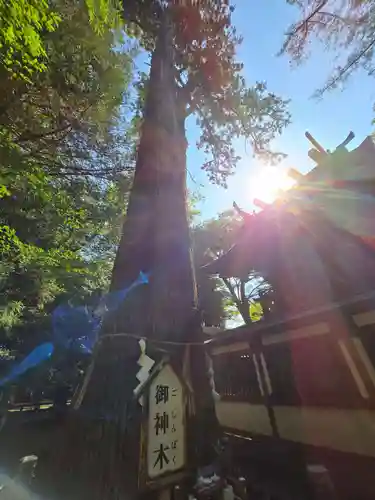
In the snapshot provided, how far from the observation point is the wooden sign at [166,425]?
1.84 meters

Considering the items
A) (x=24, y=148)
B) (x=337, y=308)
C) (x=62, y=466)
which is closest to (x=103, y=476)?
(x=62, y=466)

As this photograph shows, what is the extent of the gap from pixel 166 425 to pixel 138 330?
82 centimetres

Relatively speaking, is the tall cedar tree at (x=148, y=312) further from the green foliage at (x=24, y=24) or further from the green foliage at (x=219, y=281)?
the green foliage at (x=219, y=281)

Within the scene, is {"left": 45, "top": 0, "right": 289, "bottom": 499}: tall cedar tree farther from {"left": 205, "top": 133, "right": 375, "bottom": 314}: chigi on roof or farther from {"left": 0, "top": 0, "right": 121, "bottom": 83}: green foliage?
{"left": 205, "top": 133, "right": 375, "bottom": 314}: chigi on roof

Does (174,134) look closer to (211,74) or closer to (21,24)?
(21,24)

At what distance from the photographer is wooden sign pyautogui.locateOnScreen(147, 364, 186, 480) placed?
184cm

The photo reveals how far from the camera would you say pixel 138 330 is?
2475 mm

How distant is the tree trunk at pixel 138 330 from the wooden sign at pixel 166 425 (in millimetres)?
113

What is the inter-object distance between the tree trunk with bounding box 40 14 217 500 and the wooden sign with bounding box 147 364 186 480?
113 mm

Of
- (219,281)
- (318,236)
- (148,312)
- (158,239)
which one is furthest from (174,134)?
(219,281)

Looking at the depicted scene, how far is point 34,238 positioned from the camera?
8023 millimetres

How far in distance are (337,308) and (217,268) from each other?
4.18 meters

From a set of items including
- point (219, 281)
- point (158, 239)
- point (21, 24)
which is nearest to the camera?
point (21, 24)

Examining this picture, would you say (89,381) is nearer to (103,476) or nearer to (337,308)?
(103,476)
